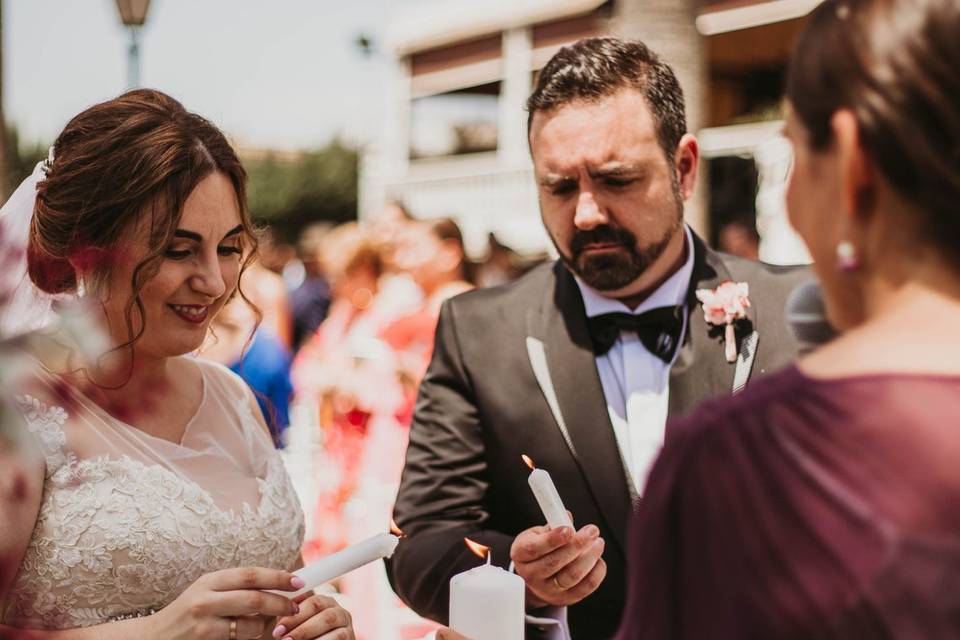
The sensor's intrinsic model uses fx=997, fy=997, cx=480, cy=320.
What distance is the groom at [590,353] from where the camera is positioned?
235cm

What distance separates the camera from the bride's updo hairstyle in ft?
3.15

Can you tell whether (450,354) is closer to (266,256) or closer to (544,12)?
(266,256)

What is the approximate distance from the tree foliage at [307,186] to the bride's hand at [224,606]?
112 ft

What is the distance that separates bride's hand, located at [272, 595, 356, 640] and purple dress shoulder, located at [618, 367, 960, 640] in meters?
1.11

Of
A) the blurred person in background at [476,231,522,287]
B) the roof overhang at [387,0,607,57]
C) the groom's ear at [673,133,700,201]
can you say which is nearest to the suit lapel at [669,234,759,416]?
the groom's ear at [673,133,700,201]

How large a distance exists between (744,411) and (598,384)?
4.54ft

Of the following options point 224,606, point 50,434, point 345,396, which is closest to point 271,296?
point 345,396

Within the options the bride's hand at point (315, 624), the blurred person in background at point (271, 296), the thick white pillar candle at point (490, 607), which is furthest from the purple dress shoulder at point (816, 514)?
the blurred person in background at point (271, 296)

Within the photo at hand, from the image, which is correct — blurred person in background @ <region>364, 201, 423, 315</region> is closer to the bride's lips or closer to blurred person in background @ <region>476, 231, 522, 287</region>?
blurred person in background @ <region>476, 231, 522, 287</region>

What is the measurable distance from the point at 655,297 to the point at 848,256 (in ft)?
4.94

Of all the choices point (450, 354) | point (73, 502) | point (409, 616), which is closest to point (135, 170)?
point (73, 502)

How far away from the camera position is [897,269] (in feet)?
3.34

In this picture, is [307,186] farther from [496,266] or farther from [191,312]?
[191,312]

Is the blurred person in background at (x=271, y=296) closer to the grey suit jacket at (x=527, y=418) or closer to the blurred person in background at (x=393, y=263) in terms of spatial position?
the blurred person in background at (x=393, y=263)
